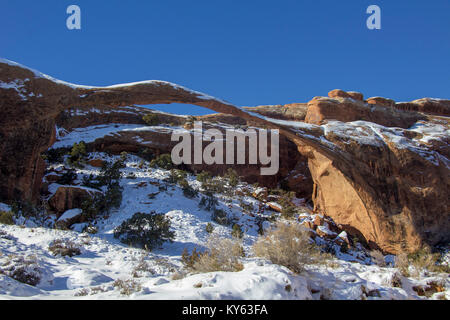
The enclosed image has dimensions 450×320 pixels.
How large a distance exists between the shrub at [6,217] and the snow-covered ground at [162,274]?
→ 277mm

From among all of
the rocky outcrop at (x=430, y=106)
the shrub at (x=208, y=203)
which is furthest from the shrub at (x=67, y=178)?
the rocky outcrop at (x=430, y=106)

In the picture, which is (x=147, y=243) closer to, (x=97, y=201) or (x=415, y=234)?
(x=97, y=201)

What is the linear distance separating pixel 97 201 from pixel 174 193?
2634 mm

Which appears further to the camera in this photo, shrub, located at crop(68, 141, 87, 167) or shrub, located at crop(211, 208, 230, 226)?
shrub, located at crop(68, 141, 87, 167)

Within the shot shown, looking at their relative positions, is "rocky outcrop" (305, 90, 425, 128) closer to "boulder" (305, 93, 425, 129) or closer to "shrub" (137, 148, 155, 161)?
"boulder" (305, 93, 425, 129)

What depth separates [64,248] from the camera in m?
5.57

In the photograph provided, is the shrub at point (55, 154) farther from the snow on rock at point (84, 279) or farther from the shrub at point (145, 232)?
the snow on rock at point (84, 279)

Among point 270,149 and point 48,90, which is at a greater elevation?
point 48,90

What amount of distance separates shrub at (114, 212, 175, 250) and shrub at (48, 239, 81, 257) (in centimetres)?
110

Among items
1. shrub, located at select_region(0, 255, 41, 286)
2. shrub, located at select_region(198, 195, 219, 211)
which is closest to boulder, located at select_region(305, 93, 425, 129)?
shrub, located at select_region(198, 195, 219, 211)

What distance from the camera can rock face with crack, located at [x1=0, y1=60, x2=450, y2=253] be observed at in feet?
27.9

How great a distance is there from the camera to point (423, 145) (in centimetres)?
1076

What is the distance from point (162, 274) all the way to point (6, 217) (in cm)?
473
